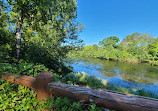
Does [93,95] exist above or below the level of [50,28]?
below

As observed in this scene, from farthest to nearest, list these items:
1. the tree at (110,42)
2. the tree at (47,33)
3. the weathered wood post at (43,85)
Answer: the tree at (110,42) → the tree at (47,33) → the weathered wood post at (43,85)

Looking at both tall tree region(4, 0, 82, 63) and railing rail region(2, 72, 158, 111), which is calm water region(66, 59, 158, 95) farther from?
railing rail region(2, 72, 158, 111)

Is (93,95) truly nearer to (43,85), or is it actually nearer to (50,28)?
(43,85)

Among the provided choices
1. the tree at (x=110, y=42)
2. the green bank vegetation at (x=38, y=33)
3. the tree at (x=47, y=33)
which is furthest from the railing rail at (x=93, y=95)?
the tree at (x=110, y=42)

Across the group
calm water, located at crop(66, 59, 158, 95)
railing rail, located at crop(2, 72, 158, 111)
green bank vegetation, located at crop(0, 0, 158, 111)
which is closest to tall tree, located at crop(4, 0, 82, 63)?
green bank vegetation, located at crop(0, 0, 158, 111)

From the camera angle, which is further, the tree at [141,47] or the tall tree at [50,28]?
the tree at [141,47]

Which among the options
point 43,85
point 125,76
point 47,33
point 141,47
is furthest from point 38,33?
point 141,47

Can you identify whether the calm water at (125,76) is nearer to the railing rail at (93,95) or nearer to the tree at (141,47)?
the railing rail at (93,95)

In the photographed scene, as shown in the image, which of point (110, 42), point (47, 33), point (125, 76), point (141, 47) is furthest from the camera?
point (110, 42)

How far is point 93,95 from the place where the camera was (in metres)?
0.76

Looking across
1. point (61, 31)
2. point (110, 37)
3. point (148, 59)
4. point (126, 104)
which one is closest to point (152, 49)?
point (148, 59)

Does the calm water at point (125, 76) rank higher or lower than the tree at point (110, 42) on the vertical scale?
lower

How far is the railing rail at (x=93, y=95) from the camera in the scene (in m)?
0.63

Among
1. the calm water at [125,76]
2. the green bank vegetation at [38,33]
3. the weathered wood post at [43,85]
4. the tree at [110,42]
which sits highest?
the tree at [110,42]
